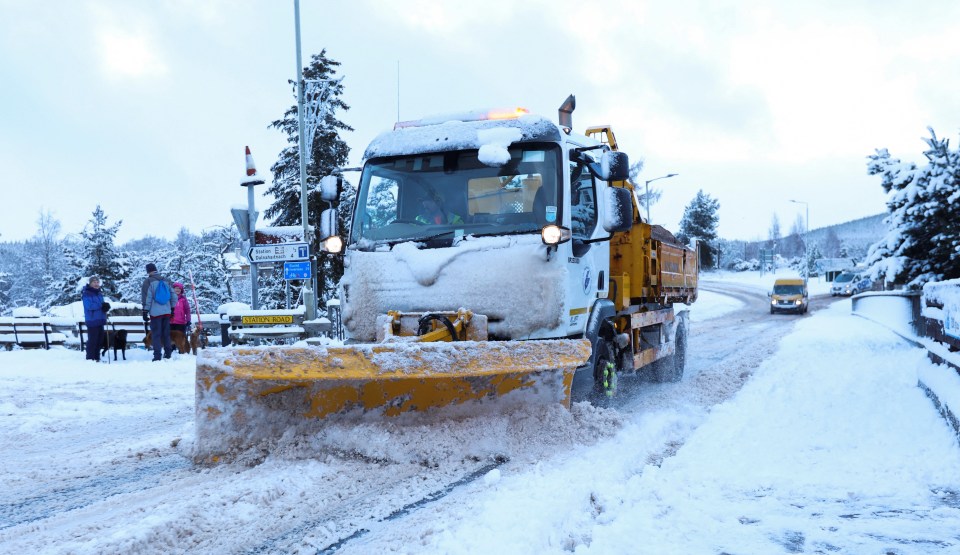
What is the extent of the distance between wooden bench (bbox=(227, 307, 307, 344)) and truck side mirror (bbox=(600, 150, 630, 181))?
26.6 feet

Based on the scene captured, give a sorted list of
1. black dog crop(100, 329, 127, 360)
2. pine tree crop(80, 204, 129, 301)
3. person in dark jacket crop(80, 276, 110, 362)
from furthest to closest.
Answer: pine tree crop(80, 204, 129, 301) → black dog crop(100, 329, 127, 360) → person in dark jacket crop(80, 276, 110, 362)

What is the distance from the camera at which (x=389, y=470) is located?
430 centimetres

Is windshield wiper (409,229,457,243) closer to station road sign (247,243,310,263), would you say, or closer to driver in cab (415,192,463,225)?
driver in cab (415,192,463,225)

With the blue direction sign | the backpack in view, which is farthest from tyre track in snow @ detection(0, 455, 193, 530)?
the blue direction sign

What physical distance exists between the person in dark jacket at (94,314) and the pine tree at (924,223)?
1562 centimetres

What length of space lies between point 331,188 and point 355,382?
2504 millimetres

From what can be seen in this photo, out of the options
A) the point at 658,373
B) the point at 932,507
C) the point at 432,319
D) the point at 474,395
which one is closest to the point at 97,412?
the point at 432,319

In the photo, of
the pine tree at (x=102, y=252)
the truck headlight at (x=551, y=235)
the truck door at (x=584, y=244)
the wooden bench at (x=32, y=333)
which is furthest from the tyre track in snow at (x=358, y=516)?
the pine tree at (x=102, y=252)

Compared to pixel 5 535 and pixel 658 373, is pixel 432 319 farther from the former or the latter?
pixel 658 373

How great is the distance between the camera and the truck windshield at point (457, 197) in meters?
5.61

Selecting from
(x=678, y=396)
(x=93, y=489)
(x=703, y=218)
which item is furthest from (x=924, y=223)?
(x=703, y=218)

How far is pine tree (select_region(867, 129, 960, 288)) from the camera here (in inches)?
562

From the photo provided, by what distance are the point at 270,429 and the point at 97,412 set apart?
3548 millimetres

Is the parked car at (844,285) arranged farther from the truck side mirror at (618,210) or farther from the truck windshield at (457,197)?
the truck windshield at (457,197)
